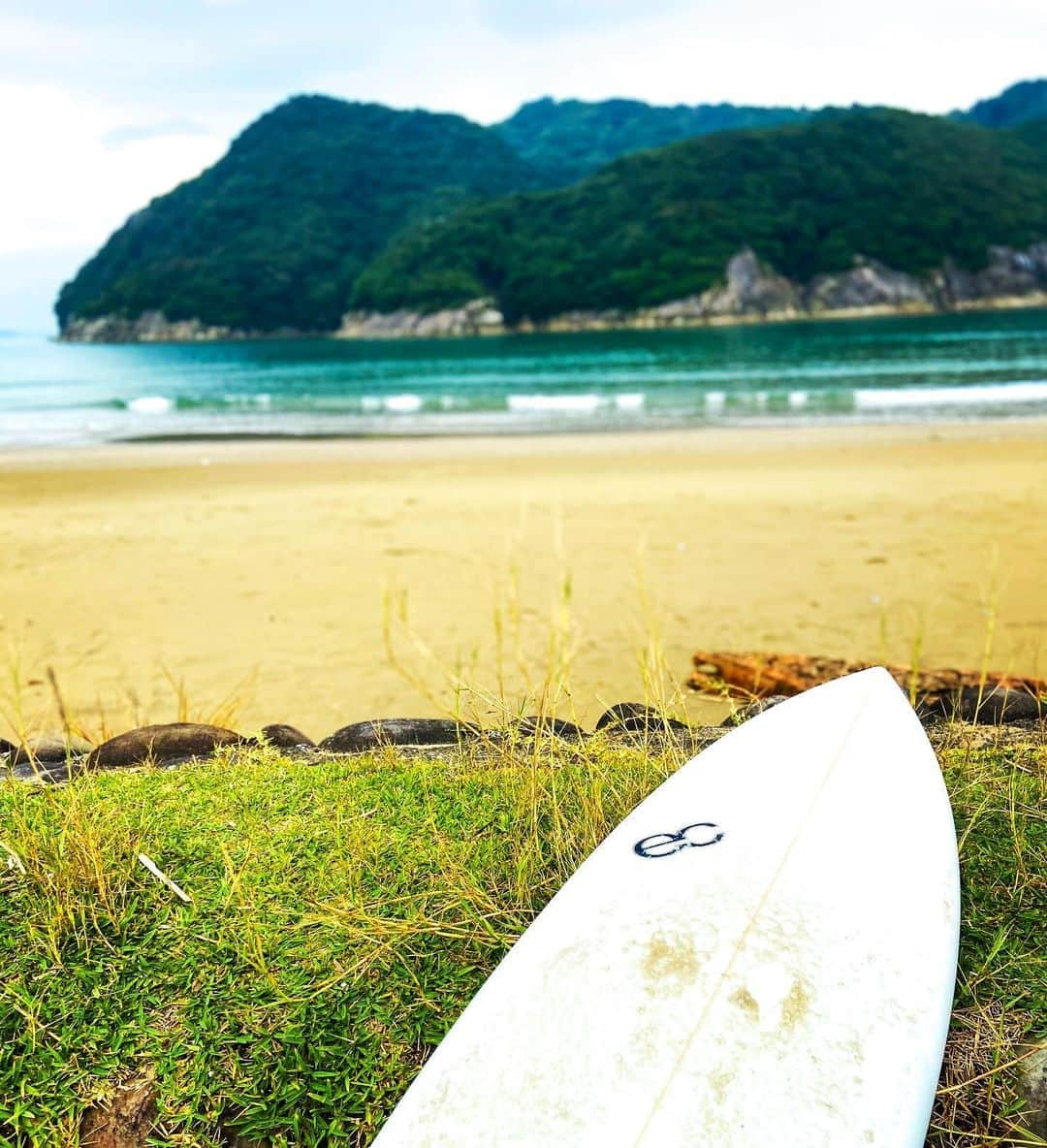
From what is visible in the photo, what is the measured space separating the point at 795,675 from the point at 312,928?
270cm

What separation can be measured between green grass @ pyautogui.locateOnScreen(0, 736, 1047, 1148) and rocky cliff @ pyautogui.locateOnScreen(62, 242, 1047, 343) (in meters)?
68.1

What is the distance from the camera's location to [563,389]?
25828 millimetres

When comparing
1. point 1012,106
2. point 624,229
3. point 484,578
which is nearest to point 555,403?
point 484,578

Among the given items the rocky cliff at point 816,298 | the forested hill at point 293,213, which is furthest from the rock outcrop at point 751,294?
the forested hill at point 293,213

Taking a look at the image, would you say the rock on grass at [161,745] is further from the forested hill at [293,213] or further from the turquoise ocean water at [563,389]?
the forested hill at [293,213]

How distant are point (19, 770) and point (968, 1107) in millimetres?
2659

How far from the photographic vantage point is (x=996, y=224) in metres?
73.8

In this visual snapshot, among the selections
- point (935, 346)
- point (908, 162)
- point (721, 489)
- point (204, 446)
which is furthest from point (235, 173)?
point (721, 489)

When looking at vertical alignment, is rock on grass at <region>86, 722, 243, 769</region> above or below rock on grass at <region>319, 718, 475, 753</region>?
above

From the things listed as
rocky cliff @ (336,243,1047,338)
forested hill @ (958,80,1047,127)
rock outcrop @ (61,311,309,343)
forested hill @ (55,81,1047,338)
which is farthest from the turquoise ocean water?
forested hill @ (958,80,1047,127)

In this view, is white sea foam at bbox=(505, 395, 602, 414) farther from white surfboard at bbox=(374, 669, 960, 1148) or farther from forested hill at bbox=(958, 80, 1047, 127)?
forested hill at bbox=(958, 80, 1047, 127)

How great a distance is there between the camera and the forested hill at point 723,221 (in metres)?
71.2

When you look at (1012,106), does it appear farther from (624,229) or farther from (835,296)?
(624,229)

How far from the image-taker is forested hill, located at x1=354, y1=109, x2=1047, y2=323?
71.2m
